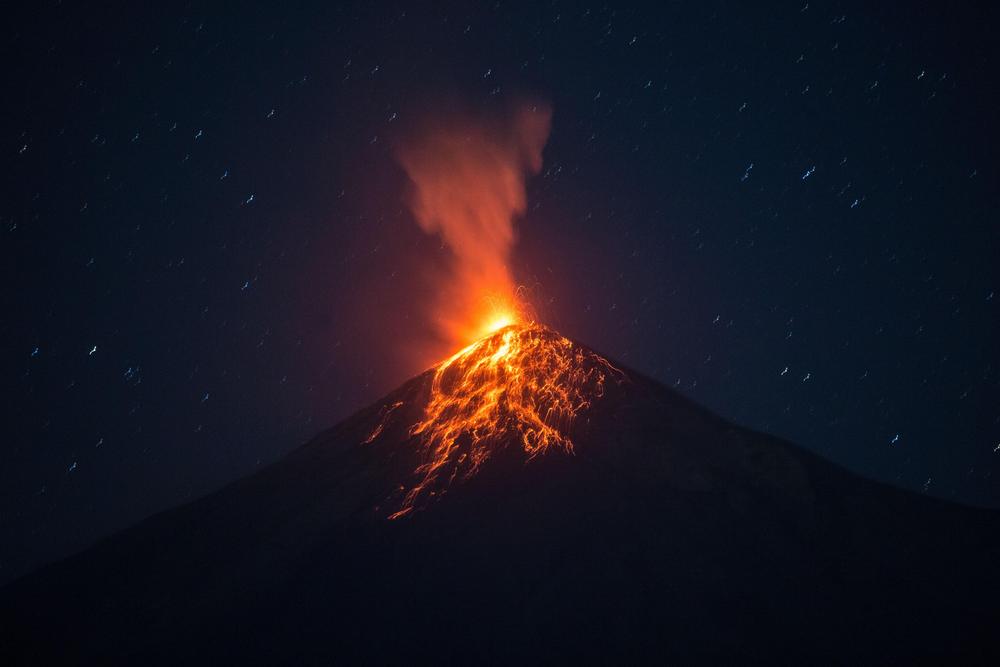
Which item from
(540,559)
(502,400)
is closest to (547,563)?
(540,559)

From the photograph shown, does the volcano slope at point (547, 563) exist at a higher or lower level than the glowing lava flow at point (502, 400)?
lower

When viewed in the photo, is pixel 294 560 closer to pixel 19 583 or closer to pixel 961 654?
pixel 19 583

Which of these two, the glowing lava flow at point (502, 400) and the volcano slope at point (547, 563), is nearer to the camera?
the volcano slope at point (547, 563)

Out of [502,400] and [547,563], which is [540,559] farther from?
[502,400]

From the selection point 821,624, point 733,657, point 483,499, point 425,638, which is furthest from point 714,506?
point 425,638
